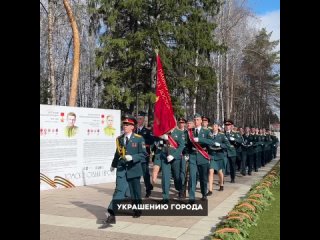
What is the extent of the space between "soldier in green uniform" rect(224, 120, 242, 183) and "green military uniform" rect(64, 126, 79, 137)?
472 centimetres

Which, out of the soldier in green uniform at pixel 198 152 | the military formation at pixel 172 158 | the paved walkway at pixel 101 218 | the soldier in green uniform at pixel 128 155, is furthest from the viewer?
the soldier in green uniform at pixel 198 152

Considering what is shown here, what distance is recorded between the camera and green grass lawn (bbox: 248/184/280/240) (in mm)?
6868

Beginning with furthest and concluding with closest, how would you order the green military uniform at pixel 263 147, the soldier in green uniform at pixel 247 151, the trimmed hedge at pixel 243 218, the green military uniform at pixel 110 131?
the green military uniform at pixel 263 147 → the soldier in green uniform at pixel 247 151 → the green military uniform at pixel 110 131 → the trimmed hedge at pixel 243 218

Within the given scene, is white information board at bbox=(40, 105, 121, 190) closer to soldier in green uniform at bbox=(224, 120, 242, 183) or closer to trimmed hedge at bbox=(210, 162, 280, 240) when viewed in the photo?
soldier in green uniform at bbox=(224, 120, 242, 183)

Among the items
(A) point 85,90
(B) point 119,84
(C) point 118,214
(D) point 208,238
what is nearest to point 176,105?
(B) point 119,84

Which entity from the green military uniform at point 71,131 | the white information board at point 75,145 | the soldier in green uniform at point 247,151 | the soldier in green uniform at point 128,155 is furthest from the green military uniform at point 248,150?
the soldier in green uniform at point 128,155

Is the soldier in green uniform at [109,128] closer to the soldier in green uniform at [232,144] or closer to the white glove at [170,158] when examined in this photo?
the soldier in green uniform at [232,144]

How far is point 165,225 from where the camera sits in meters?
7.77

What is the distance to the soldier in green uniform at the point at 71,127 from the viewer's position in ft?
40.5

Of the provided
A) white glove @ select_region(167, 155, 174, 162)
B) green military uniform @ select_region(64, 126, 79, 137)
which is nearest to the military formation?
white glove @ select_region(167, 155, 174, 162)

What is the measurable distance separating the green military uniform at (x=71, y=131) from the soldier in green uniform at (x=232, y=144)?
4.72 meters
